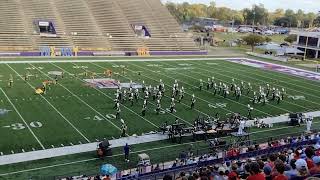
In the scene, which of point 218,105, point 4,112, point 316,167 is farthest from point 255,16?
point 316,167

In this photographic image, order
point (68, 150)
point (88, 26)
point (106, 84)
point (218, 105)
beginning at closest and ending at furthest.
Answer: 1. point (68, 150)
2. point (218, 105)
3. point (106, 84)
4. point (88, 26)

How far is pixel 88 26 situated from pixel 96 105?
32.0 meters

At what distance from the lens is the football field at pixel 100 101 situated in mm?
20453

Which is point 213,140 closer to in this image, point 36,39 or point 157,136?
point 157,136

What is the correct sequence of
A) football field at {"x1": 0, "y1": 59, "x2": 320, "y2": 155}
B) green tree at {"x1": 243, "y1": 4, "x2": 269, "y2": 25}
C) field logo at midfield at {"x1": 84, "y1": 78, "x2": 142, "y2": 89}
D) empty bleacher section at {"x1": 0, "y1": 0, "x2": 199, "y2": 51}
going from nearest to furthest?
football field at {"x1": 0, "y1": 59, "x2": 320, "y2": 155}, field logo at midfield at {"x1": 84, "y1": 78, "x2": 142, "y2": 89}, empty bleacher section at {"x1": 0, "y1": 0, "x2": 199, "y2": 51}, green tree at {"x1": 243, "y1": 4, "x2": 269, "y2": 25}

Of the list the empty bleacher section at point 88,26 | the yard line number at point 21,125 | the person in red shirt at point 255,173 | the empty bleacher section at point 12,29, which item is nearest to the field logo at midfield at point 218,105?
the yard line number at point 21,125

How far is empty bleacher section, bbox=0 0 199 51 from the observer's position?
165ft

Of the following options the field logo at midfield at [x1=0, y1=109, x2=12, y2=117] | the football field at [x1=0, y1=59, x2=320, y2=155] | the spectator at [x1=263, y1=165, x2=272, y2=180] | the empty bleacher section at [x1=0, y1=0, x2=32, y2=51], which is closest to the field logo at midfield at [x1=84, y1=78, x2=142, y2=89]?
the football field at [x1=0, y1=59, x2=320, y2=155]

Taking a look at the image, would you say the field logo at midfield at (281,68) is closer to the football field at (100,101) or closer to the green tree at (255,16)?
the football field at (100,101)

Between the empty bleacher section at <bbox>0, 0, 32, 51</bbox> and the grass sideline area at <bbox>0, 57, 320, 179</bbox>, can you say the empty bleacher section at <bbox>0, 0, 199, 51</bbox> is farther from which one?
the grass sideline area at <bbox>0, 57, 320, 179</bbox>

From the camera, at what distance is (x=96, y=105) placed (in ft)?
84.4

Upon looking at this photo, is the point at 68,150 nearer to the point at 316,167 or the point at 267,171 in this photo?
the point at 267,171

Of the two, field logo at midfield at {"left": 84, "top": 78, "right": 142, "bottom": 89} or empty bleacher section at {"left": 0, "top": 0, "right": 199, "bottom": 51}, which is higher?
empty bleacher section at {"left": 0, "top": 0, "right": 199, "bottom": 51}

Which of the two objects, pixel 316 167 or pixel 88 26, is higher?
pixel 88 26
